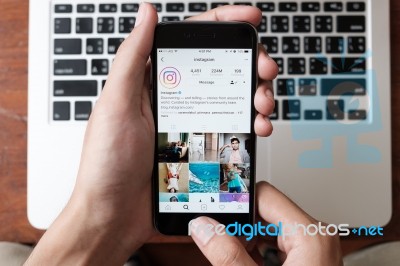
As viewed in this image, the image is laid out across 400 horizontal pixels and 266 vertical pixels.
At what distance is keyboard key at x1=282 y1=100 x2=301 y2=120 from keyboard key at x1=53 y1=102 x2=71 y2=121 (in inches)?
9.5

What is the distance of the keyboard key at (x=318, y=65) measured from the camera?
20.3 inches

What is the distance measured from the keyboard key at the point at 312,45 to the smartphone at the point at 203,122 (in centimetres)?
9

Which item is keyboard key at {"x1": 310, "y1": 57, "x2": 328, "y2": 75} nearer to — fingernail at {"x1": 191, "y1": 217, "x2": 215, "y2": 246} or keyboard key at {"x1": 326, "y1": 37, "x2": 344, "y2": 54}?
keyboard key at {"x1": 326, "y1": 37, "x2": 344, "y2": 54}

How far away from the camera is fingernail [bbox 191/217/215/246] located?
17.4 inches

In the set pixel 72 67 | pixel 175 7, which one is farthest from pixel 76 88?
pixel 175 7

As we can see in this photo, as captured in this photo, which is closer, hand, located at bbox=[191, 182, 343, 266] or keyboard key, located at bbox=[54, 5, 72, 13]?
hand, located at bbox=[191, 182, 343, 266]

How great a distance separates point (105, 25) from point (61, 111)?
11 cm

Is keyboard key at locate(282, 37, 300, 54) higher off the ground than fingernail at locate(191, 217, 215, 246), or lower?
higher

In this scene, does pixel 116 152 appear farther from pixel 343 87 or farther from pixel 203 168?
pixel 343 87

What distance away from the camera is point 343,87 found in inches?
20.3

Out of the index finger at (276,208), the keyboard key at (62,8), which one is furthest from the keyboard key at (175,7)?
the index finger at (276,208)

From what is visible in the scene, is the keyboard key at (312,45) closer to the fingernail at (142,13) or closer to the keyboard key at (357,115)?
the keyboard key at (357,115)

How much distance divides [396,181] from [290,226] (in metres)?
0.18

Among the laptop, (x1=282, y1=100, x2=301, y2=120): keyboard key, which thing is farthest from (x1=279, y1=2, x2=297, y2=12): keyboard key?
(x1=282, y1=100, x2=301, y2=120): keyboard key
